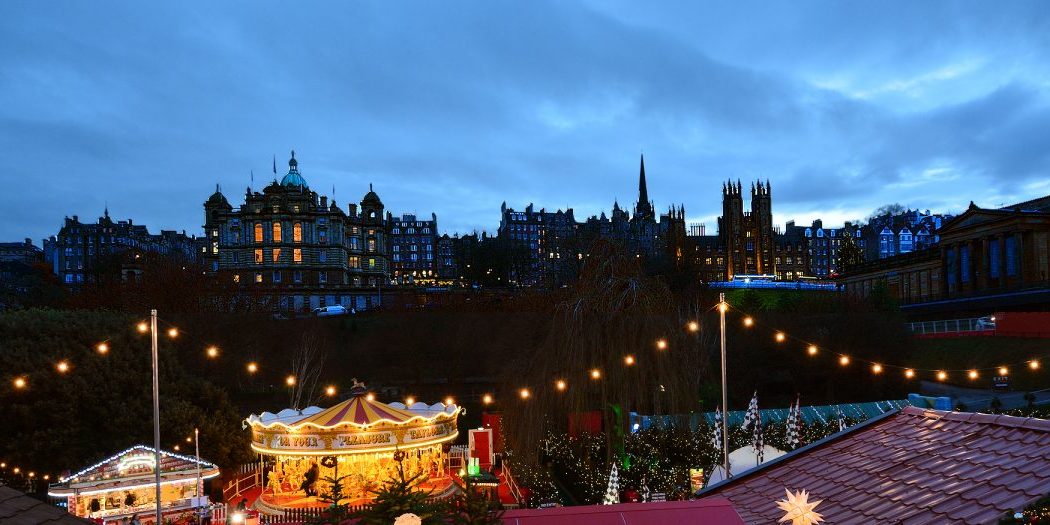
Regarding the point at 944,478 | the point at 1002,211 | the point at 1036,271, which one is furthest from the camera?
the point at 1002,211

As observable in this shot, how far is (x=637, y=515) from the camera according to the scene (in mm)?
6332

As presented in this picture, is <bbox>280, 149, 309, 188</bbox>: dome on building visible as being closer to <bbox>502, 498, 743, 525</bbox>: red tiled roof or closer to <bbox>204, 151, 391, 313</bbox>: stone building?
<bbox>204, 151, 391, 313</bbox>: stone building

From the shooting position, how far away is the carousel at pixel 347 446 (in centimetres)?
1842

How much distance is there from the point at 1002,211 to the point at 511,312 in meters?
41.9

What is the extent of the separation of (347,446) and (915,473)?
15191 millimetres

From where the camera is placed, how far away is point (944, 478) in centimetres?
613

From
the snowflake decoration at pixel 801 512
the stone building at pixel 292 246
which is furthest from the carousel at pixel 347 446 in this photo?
the stone building at pixel 292 246

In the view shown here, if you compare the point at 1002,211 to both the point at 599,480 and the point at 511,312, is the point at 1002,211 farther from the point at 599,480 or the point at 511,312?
the point at 599,480

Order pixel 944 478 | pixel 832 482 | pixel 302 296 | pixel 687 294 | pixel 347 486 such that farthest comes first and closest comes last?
pixel 302 296 < pixel 687 294 < pixel 347 486 < pixel 832 482 < pixel 944 478

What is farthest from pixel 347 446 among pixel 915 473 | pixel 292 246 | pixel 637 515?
pixel 292 246

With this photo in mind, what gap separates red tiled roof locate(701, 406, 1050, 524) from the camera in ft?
18.1

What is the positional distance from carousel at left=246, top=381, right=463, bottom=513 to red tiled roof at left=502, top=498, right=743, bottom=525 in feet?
40.0

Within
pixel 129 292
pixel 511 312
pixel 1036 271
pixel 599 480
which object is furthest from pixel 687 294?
pixel 129 292

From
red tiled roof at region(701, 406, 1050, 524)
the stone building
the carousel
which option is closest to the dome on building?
the stone building
